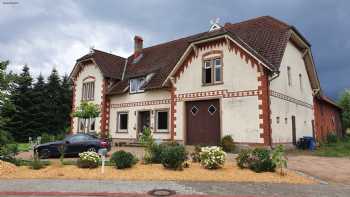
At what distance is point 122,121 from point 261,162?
17.1 m

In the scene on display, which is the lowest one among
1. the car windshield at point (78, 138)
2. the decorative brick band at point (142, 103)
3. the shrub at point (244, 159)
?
the shrub at point (244, 159)

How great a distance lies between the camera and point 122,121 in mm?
25203

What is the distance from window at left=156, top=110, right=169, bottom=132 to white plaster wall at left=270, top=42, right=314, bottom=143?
8.00 metres

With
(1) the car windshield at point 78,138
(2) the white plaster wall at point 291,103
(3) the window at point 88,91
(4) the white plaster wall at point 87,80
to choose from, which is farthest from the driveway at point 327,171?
(3) the window at point 88,91

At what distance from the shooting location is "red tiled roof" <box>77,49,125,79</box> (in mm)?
26125

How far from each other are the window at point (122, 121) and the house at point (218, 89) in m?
0.09

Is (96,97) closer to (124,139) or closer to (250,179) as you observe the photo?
(124,139)

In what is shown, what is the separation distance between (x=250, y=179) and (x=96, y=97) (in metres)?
20.1

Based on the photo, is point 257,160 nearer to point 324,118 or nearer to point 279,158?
point 279,158

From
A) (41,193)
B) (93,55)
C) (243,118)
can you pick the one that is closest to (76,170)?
(41,193)

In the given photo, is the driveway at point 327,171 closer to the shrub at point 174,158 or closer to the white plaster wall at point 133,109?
the shrub at point 174,158

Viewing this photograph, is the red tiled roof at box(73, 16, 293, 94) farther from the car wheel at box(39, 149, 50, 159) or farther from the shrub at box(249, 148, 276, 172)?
the car wheel at box(39, 149, 50, 159)

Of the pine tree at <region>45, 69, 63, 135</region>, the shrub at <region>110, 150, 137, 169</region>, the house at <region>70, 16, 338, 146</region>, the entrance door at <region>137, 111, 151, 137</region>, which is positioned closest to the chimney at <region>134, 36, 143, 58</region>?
the house at <region>70, 16, 338, 146</region>

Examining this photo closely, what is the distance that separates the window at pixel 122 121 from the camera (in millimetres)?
24828
